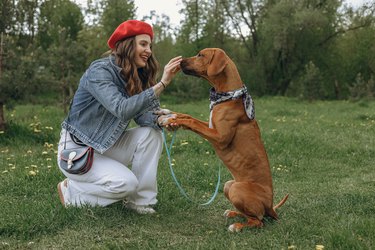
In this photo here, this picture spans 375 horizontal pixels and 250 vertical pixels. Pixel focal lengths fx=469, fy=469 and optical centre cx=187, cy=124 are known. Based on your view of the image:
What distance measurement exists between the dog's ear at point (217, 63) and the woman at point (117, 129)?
297mm

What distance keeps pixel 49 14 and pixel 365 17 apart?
706 inches

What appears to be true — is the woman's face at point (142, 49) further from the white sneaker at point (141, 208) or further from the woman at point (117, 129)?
the white sneaker at point (141, 208)

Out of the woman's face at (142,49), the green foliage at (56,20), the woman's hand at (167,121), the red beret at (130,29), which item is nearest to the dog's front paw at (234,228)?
the woman's hand at (167,121)

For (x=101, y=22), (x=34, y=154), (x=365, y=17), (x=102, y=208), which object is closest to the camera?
(x=102, y=208)

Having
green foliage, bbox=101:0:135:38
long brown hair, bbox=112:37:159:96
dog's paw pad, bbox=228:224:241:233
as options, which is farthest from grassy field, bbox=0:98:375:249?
green foliage, bbox=101:0:135:38

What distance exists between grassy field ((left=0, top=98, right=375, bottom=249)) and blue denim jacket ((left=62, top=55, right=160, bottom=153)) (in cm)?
65

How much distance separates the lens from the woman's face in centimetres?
431

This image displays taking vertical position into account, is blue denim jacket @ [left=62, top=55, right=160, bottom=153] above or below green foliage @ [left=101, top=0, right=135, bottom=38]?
below

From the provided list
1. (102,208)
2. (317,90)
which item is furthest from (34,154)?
(317,90)

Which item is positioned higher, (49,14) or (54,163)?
(49,14)

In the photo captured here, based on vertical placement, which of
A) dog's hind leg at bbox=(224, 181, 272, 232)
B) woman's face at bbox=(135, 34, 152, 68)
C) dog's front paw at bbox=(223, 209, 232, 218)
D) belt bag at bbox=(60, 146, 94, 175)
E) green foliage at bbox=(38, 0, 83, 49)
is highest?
green foliage at bbox=(38, 0, 83, 49)

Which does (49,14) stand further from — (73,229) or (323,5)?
(73,229)

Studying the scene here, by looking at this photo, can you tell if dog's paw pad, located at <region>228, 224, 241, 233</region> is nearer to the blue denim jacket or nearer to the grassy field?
the grassy field

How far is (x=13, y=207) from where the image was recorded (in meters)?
4.30
